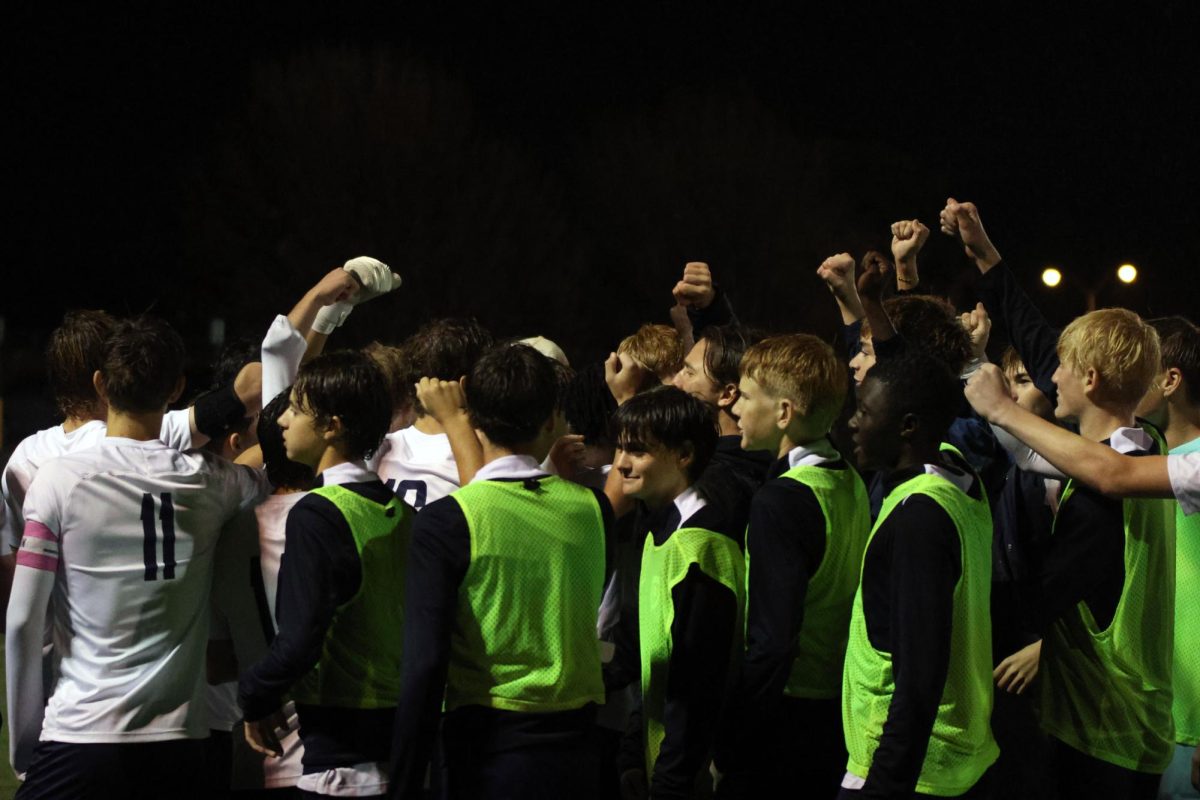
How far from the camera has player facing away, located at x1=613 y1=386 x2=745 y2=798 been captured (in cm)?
380

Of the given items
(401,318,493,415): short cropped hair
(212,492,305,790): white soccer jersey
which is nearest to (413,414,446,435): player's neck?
(401,318,493,415): short cropped hair

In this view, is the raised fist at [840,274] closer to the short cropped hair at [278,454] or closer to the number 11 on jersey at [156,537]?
the short cropped hair at [278,454]

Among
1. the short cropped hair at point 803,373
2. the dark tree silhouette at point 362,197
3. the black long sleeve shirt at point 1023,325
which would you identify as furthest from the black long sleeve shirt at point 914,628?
the dark tree silhouette at point 362,197

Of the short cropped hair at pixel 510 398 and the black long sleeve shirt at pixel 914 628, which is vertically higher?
the short cropped hair at pixel 510 398

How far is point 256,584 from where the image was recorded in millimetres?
4359

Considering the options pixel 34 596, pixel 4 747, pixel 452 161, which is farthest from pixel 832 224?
pixel 34 596

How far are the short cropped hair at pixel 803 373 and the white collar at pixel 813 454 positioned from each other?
0.07 m

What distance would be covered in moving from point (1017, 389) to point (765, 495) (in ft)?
6.51

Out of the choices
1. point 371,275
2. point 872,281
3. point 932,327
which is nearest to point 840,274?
point 872,281

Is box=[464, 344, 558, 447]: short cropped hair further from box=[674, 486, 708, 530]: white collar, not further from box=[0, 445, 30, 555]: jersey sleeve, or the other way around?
box=[0, 445, 30, 555]: jersey sleeve

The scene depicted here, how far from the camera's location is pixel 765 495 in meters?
4.04

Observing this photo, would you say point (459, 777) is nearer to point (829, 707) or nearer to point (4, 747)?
point (829, 707)

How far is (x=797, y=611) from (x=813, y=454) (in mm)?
549

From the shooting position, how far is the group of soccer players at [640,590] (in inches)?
142
